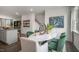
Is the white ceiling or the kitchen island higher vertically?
the white ceiling

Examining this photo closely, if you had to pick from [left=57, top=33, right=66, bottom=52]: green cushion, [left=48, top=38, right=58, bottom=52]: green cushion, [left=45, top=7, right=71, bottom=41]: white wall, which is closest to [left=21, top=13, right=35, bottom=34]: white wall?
[left=45, top=7, right=71, bottom=41]: white wall

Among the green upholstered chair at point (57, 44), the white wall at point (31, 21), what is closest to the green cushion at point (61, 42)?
the green upholstered chair at point (57, 44)

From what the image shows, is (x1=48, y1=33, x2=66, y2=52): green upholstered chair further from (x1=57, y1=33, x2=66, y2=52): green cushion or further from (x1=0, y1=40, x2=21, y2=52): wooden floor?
(x1=0, y1=40, x2=21, y2=52): wooden floor

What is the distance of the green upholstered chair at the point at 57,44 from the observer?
1472 mm

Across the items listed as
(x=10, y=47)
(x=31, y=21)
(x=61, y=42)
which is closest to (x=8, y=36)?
(x=10, y=47)

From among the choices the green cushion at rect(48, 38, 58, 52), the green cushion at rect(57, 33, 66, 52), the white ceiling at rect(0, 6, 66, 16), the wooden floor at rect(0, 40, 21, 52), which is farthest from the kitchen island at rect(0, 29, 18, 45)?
the green cushion at rect(57, 33, 66, 52)

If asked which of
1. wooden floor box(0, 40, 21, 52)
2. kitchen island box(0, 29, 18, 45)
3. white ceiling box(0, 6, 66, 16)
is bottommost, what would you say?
wooden floor box(0, 40, 21, 52)

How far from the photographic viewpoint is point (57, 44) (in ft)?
5.04

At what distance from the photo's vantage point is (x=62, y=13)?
147cm

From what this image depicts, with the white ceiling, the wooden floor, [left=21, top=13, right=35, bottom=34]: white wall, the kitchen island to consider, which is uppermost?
the white ceiling

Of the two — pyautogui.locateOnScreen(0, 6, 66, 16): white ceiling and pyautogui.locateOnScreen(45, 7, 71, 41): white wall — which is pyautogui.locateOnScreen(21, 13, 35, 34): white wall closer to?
pyautogui.locateOnScreen(0, 6, 66, 16): white ceiling

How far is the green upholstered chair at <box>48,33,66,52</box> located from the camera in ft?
4.83
